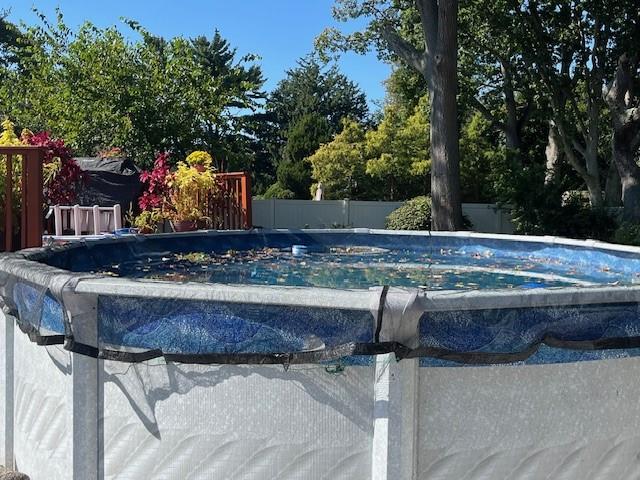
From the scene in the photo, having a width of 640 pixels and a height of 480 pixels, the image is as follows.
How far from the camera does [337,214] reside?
2091 cm

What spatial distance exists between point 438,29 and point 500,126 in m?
9.87

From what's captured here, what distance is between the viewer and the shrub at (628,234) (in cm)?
1393

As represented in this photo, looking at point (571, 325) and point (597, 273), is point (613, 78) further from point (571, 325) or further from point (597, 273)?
point (571, 325)

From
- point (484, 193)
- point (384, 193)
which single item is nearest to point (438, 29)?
point (484, 193)

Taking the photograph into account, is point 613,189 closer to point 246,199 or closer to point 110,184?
point 246,199

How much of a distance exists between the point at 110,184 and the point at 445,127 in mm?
7049

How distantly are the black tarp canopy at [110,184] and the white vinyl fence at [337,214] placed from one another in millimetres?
7476

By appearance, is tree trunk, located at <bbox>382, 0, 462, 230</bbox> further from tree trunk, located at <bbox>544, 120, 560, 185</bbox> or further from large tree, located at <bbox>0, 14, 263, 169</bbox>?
tree trunk, located at <bbox>544, 120, 560, 185</bbox>

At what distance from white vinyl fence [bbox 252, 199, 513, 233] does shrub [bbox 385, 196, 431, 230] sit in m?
3.75

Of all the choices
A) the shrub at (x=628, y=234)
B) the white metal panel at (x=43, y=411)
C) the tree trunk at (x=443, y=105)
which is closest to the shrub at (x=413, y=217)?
the tree trunk at (x=443, y=105)

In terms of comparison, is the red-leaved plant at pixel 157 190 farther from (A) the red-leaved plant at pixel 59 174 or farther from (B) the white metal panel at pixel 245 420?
(B) the white metal panel at pixel 245 420

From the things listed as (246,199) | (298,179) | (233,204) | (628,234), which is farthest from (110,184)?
(298,179)

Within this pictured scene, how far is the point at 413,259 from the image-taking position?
7898mm

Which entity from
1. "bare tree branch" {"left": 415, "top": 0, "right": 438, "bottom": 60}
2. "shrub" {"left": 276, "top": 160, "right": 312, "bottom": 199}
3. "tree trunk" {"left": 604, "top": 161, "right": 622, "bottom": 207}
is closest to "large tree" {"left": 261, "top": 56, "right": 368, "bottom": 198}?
"shrub" {"left": 276, "top": 160, "right": 312, "bottom": 199}
